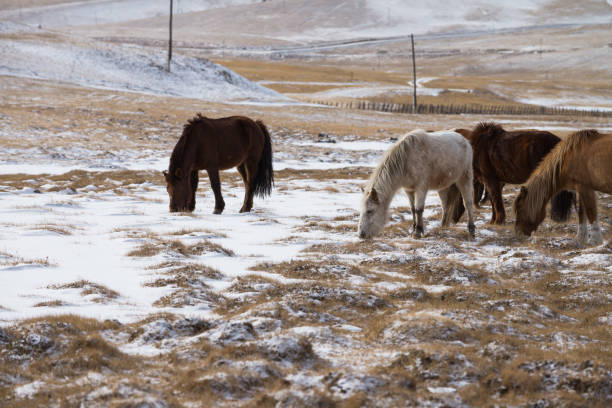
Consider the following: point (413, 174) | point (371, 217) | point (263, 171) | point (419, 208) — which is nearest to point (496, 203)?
point (419, 208)

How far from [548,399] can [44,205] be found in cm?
1124

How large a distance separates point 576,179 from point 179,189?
7450 millimetres

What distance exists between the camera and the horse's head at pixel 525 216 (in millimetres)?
9531

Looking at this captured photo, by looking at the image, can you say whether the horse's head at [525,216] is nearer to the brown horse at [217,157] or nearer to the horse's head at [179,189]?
the brown horse at [217,157]

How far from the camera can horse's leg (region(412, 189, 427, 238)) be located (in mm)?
9648

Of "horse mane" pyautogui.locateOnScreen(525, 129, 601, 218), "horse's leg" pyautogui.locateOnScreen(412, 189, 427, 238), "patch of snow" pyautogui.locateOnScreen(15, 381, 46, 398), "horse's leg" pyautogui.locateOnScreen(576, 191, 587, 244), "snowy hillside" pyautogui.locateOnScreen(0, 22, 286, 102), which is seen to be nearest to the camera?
"patch of snow" pyautogui.locateOnScreen(15, 381, 46, 398)

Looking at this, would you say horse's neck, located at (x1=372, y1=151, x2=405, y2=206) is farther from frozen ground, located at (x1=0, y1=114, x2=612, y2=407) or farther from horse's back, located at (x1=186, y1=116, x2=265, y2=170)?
horse's back, located at (x1=186, y1=116, x2=265, y2=170)

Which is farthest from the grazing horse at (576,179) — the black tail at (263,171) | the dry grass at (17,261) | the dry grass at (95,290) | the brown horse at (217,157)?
the dry grass at (17,261)

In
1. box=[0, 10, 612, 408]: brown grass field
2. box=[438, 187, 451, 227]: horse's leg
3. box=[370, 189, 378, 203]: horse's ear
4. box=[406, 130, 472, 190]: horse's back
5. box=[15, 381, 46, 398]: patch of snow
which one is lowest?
box=[15, 381, 46, 398]: patch of snow

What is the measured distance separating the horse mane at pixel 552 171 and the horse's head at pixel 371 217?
2.36m

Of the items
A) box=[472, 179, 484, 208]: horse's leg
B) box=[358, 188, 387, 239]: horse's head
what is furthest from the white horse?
box=[472, 179, 484, 208]: horse's leg

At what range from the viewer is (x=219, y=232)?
397 inches

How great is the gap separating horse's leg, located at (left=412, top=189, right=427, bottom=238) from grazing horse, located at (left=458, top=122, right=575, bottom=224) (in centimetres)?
191

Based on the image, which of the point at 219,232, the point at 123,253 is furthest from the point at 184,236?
the point at 123,253
